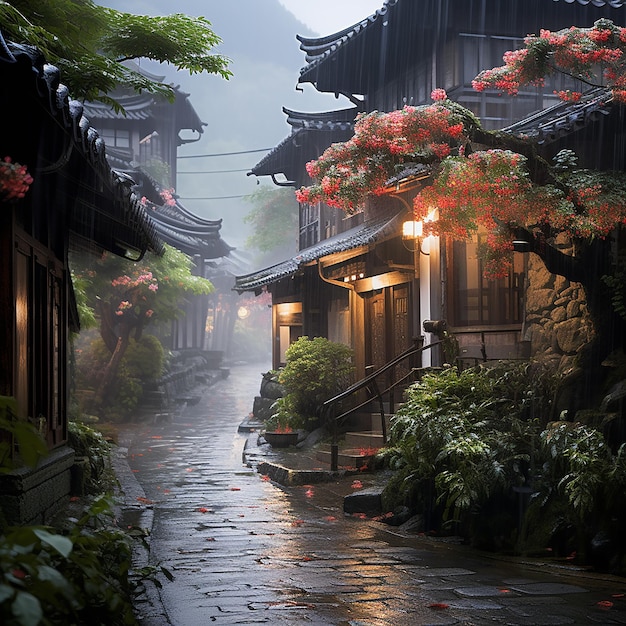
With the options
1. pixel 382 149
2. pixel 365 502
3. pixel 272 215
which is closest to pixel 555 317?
pixel 382 149

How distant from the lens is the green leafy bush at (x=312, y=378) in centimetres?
2131

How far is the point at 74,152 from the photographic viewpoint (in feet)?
26.2

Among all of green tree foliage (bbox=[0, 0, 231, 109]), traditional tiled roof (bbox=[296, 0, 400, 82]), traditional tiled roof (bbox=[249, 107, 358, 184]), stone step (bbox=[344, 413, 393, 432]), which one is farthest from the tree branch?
A: traditional tiled roof (bbox=[249, 107, 358, 184])

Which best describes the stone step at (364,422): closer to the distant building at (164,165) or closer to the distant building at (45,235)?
the distant building at (45,235)

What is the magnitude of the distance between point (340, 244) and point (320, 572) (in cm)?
1385

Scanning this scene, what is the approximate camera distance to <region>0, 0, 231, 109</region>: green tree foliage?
900 centimetres

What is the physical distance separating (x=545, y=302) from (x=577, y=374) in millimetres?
2044

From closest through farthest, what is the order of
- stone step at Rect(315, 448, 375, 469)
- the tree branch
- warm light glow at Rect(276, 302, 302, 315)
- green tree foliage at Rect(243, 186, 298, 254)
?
the tree branch < stone step at Rect(315, 448, 375, 469) < warm light glow at Rect(276, 302, 302, 315) < green tree foliage at Rect(243, 186, 298, 254)

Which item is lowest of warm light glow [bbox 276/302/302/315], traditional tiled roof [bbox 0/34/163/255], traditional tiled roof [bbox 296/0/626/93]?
warm light glow [bbox 276/302/302/315]

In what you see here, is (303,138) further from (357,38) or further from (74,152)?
(74,152)

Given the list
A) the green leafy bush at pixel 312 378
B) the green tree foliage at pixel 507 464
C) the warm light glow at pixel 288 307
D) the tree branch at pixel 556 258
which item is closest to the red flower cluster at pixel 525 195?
the tree branch at pixel 556 258

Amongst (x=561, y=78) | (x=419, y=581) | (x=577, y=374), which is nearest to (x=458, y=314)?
(x=577, y=374)

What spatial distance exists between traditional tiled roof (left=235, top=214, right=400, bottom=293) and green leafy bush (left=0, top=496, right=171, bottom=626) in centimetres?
1406

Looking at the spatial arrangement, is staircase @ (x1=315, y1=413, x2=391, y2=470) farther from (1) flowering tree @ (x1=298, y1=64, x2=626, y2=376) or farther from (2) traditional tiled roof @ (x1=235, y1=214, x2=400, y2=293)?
(1) flowering tree @ (x1=298, y1=64, x2=626, y2=376)
